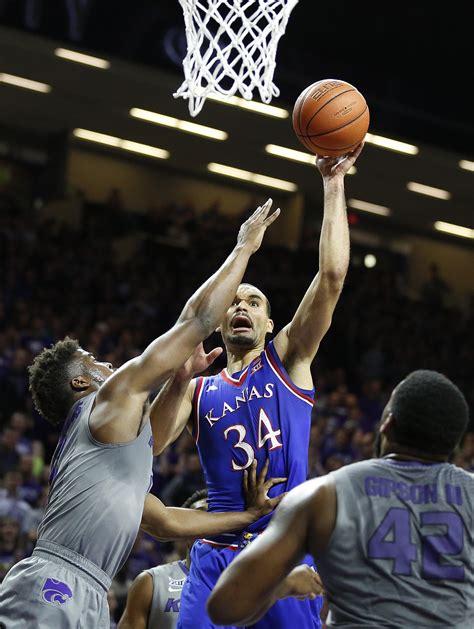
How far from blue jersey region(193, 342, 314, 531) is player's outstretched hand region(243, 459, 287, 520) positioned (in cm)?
5

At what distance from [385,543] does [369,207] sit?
21364mm

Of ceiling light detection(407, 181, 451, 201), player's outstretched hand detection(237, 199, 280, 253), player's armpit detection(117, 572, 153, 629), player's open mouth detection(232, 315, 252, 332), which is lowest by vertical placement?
player's armpit detection(117, 572, 153, 629)

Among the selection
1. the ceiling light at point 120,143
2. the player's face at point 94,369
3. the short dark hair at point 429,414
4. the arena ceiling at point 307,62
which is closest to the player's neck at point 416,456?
the short dark hair at point 429,414

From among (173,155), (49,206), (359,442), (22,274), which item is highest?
(173,155)

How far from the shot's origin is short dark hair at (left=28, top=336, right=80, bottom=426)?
4.67 meters

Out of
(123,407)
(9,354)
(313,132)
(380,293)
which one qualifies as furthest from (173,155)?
(123,407)

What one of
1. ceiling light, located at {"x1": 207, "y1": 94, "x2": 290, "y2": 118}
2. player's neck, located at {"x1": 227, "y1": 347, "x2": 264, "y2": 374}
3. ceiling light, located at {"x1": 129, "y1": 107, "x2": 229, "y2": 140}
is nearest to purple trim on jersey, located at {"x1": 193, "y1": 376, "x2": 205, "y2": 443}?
player's neck, located at {"x1": 227, "y1": 347, "x2": 264, "y2": 374}

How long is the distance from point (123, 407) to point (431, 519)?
152cm

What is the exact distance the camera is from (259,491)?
203 inches

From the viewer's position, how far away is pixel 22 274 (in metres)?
16.8

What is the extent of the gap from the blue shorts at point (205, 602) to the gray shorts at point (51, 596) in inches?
31.5

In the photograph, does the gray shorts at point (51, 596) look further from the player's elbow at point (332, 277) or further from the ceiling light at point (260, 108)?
the ceiling light at point (260, 108)

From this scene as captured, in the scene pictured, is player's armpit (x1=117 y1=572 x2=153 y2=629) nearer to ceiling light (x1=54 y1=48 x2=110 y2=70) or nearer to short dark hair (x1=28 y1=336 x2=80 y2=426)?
short dark hair (x1=28 y1=336 x2=80 y2=426)

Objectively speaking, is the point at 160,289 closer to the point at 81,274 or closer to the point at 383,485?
the point at 81,274
